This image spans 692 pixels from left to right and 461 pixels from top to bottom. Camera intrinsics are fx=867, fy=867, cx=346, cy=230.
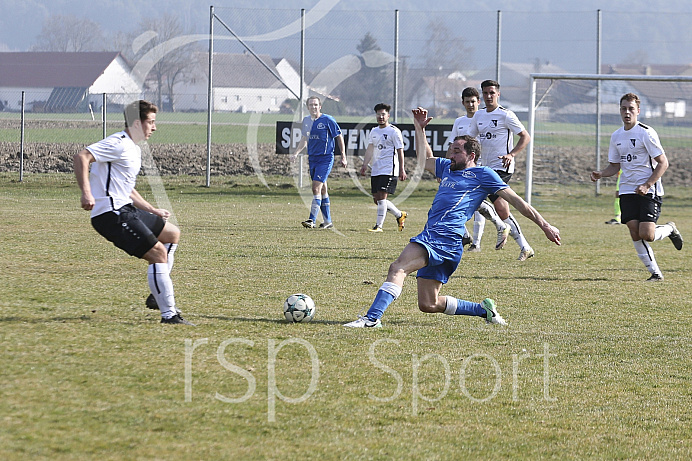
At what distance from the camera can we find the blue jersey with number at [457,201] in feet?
23.3

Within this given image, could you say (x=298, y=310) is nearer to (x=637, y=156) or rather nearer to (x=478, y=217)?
(x=637, y=156)

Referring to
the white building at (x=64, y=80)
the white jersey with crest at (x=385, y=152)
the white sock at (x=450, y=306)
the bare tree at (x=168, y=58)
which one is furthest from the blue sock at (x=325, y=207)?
the bare tree at (x=168, y=58)

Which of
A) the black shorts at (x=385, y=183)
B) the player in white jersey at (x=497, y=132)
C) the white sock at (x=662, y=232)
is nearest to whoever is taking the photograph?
the white sock at (x=662, y=232)

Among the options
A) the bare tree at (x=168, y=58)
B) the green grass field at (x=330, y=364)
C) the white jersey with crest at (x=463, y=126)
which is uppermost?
the bare tree at (x=168, y=58)

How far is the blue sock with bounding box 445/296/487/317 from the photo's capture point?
23.7 ft

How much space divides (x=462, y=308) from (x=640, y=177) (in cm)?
436

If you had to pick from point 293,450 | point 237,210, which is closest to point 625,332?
point 293,450

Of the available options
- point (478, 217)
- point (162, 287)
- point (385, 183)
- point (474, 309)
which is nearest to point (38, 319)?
point (162, 287)

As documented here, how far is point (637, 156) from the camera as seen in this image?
34.6ft

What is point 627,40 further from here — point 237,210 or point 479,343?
point 479,343

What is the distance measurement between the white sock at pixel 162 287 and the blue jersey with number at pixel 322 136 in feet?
29.3

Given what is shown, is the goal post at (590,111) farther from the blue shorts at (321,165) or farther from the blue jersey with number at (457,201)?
the blue jersey with number at (457,201)

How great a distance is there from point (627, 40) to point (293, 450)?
25113 millimetres

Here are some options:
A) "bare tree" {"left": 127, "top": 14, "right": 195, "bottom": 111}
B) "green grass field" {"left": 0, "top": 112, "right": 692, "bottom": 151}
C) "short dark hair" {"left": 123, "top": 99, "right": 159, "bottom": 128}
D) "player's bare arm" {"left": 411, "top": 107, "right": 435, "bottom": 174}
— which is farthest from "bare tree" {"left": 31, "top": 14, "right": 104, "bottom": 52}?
"short dark hair" {"left": 123, "top": 99, "right": 159, "bottom": 128}
